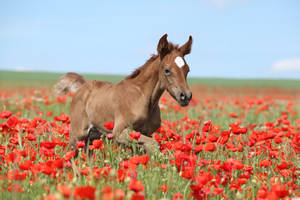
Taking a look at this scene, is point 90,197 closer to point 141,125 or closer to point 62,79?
point 141,125

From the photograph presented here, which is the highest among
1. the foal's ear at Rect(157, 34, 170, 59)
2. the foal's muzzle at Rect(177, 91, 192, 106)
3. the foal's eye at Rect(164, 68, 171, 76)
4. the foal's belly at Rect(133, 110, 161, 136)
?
the foal's ear at Rect(157, 34, 170, 59)

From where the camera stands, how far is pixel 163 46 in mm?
4781

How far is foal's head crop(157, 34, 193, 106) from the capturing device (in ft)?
14.4

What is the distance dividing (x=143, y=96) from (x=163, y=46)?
0.79 metres

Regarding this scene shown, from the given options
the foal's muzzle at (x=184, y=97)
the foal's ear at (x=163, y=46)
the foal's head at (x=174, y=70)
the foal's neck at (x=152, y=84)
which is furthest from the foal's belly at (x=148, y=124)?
the foal's ear at (x=163, y=46)

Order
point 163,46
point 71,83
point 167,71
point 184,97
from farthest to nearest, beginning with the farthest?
point 71,83, point 163,46, point 167,71, point 184,97

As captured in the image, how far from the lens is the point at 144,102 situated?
483 centimetres

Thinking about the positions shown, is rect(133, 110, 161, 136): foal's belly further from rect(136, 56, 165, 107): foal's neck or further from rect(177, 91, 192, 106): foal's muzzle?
rect(177, 91, 192, 106): foal's muzzle

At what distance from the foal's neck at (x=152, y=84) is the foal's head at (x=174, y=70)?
5.3 inches

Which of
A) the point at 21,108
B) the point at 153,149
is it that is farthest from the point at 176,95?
the point at 21,108

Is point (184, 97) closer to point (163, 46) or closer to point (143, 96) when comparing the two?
point (143, 96)

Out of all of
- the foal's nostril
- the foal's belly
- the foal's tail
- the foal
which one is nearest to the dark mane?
the foal

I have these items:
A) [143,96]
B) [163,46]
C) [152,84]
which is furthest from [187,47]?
[143,96]

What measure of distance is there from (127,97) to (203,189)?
258 centimetres
